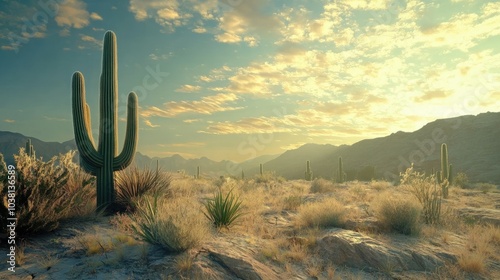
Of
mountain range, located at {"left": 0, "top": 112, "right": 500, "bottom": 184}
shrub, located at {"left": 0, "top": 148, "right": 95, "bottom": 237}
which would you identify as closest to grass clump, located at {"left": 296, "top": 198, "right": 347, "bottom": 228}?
shrub, located at {"left": 0, "top": 148, "right": 95, "bottom": 237}

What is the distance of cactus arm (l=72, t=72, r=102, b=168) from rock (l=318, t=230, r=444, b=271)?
7.31 metres

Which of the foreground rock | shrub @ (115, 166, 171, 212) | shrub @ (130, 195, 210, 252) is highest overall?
shrub @ (115, 166, 171, 212)

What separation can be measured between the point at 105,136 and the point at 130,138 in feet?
3.28

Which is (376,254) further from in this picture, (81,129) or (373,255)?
(81,129)

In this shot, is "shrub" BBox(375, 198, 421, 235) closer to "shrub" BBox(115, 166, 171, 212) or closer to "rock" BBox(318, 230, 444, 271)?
"rock" BBox(318, 230, 444, 271)

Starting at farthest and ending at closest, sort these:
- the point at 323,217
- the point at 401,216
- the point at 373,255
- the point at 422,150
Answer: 1. the point at 422,150
2. the point at 323,217
3. the point at 401,216
4. the point at 373,255

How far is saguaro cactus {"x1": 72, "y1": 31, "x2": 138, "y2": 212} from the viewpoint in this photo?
10891mm

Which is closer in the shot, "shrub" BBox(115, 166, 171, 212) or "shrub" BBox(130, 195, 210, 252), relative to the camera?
"shrub" BBox(130, 195, 210, 252)

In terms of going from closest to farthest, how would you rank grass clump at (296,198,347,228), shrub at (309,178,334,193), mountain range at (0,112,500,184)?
grass clump at (296,198,347,228) → shrub at (309,178,334,193) → mountain range at (0,112,500,184)

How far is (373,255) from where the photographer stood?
759 cm

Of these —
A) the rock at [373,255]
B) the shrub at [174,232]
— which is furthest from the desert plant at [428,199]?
the shrub at [174,232]

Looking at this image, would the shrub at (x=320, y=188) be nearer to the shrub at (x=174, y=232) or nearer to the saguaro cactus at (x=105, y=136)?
the saguaro cactus at (x=105, y=136)

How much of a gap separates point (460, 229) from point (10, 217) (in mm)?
12175

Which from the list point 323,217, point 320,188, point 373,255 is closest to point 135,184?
point 323,217
